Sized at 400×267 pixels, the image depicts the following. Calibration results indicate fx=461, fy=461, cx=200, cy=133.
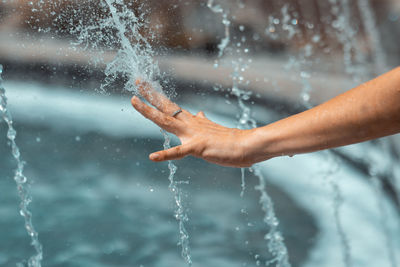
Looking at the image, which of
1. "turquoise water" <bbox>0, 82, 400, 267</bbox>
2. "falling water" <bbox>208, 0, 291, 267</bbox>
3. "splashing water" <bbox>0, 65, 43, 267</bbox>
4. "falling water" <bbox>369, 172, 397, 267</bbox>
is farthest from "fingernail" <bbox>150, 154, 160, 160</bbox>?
"falling water" <bbox>369, 172, 397, 267</bbox>

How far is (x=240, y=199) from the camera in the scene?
1.64 meters

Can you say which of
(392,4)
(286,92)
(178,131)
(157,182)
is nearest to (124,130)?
(157,182)

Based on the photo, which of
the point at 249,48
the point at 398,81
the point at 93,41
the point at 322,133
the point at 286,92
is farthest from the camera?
the point at 249,48

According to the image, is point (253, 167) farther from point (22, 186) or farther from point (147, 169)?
point (22, 186)

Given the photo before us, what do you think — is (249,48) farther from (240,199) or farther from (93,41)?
(93,41)

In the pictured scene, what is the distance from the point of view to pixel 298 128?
2.93 feet

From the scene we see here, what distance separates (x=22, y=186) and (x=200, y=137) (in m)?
0.79

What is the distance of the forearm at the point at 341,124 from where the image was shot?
0.80 metres

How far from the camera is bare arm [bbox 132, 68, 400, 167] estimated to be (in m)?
0.81

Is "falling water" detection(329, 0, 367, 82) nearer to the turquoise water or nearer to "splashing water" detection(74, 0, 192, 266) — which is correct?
the turquoise water

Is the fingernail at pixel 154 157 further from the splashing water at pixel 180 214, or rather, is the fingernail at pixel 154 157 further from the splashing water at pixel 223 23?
the splashing water at pixel 223 23

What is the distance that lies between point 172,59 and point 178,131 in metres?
0.31

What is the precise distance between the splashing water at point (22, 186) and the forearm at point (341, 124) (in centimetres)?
78

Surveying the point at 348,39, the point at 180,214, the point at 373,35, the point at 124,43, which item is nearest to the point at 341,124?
the point at 124,43
